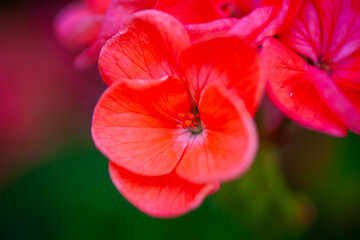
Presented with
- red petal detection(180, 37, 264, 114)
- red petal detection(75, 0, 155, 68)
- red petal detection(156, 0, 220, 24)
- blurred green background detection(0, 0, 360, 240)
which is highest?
red petal detection(75, 0, 155, 68)

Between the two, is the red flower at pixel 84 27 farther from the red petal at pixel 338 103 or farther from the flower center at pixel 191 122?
the red petal at pixel 338 103

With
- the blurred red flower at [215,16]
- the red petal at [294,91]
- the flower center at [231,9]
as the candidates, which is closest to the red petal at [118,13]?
the blurred red flower at [215,16]

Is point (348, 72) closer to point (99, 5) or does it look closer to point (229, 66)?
point (229, 66)

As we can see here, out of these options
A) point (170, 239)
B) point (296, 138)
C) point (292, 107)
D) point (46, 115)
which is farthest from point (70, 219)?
point (292, 107)

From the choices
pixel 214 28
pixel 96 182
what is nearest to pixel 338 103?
pixel 214 28

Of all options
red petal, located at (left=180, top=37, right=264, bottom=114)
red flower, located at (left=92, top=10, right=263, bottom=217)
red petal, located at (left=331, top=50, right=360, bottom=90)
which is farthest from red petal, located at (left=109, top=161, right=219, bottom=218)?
red petal, located at (left=331, top=50, right=360, bottom=90)

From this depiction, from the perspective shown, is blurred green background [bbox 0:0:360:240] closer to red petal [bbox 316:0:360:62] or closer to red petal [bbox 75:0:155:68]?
red petal [bbox 316:0:360:62]

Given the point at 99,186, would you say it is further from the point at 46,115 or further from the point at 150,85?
the point at 150,85

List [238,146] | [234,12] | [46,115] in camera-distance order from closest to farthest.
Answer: [238,146] < [234,12] < [46,115]
